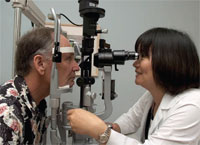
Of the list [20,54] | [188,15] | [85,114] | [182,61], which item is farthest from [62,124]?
[188,15]

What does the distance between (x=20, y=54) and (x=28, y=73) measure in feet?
0.40

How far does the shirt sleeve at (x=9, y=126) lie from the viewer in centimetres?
72

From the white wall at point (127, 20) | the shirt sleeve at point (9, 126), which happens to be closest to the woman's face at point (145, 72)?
the shirt sleeve at point (9, 126)

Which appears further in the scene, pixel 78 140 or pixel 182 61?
pixel 78 140

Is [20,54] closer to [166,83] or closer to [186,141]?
[166,83]

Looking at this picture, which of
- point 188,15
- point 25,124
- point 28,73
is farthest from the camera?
point 188,15

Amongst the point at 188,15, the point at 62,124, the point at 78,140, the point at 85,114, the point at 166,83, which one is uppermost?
the point at 188,15

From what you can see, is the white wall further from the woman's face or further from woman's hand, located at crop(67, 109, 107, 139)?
woman's hand, located at crop(67, 109, 107, 139)

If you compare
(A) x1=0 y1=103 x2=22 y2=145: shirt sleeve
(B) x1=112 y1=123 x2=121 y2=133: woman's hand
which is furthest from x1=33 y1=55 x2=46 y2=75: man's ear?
(B) x1=112 y1=123 x2=121 y2=133: woman's hand

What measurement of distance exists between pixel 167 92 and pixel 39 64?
0.74 metres

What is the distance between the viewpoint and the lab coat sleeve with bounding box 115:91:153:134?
1.24 meters

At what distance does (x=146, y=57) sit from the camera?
96cm

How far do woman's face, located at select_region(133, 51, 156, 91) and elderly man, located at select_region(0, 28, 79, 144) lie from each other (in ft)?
1.20

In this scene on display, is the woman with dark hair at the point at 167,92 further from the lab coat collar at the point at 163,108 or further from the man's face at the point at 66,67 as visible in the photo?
the man's face at the point at 66,67
